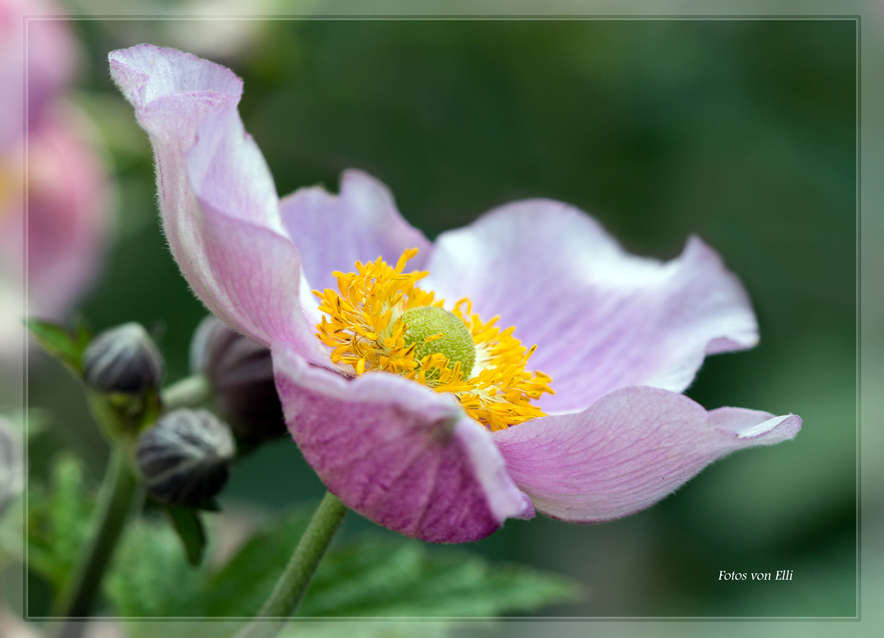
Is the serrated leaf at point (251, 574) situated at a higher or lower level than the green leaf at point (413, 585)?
higher

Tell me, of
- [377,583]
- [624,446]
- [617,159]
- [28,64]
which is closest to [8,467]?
[377,583]

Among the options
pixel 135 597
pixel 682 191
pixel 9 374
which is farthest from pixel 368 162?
pixel 135 597

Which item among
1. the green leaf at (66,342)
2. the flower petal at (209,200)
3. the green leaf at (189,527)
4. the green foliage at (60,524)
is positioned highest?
the flower petal at (209,200)

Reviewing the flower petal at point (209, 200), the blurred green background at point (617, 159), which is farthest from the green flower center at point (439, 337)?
the blurred green background at point (617, 159)

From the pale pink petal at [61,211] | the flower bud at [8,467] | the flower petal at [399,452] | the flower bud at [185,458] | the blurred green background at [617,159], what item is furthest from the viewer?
the blurred green background at [617,159]

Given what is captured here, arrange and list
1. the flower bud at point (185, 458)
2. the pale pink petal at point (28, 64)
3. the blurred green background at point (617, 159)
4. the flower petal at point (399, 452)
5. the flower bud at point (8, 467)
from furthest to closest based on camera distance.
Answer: the blurred green background at point (617, 159)
the pale pink petal at point (28, 64)
the flower bud at point (8, 467)
the flower bud at point (185, 458)
the flower petal at point (399, 452)

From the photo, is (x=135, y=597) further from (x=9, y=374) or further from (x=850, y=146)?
(x=850, y=146)

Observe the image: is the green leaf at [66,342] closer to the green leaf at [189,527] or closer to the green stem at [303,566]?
the green leaf at [189,527]
